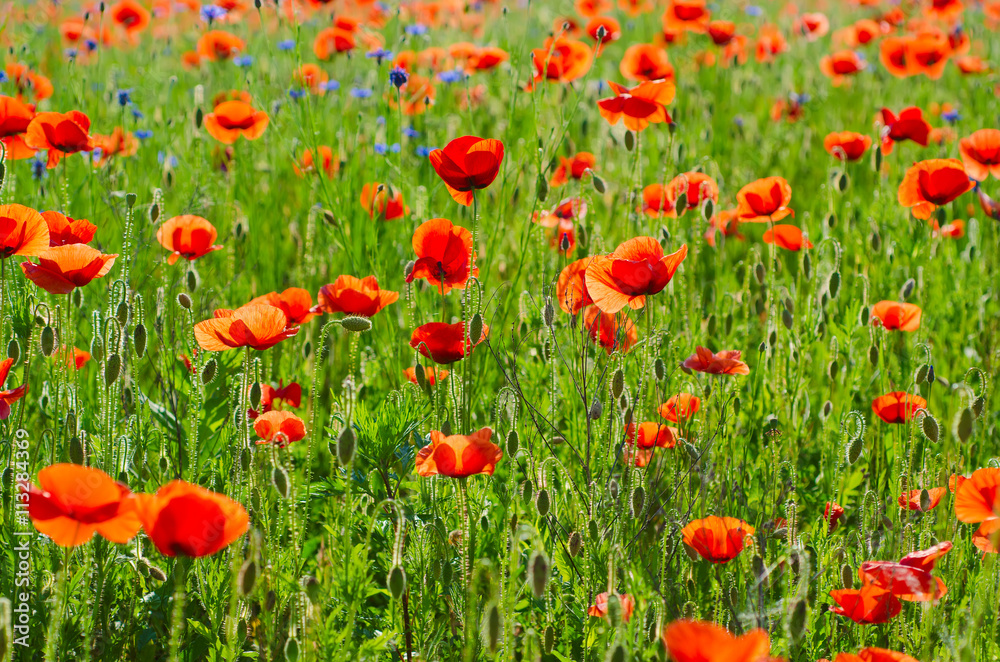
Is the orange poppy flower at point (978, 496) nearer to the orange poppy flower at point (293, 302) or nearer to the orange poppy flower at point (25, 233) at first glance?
the orange poppy flower at point (293, 302)

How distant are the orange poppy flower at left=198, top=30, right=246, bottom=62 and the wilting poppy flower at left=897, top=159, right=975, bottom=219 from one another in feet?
9.59

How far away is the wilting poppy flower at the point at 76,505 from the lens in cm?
118

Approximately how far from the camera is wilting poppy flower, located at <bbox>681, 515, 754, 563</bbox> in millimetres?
1611

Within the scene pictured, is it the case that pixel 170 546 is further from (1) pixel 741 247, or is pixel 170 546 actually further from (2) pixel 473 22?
(2) pixel 473 22

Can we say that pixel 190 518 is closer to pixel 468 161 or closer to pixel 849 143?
pixel 468 161

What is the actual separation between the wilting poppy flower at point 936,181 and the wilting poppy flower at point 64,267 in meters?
1.99

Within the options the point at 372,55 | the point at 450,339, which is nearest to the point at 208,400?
the point at 450,339

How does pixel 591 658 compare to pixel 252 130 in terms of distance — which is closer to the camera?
pixel 591 658

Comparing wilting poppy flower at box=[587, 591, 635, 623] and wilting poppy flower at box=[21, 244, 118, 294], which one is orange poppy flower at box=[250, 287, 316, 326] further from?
wilting poppy flower at box=[587, 591, 635, 623]

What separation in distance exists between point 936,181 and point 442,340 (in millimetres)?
1490

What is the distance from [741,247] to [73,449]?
2.80 metres

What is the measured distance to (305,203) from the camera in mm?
3568

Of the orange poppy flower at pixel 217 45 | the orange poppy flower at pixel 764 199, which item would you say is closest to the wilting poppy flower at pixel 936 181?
the orange poppy flower at pixel 764 199

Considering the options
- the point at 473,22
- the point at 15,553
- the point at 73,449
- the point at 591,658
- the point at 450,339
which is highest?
the point at 473,22
